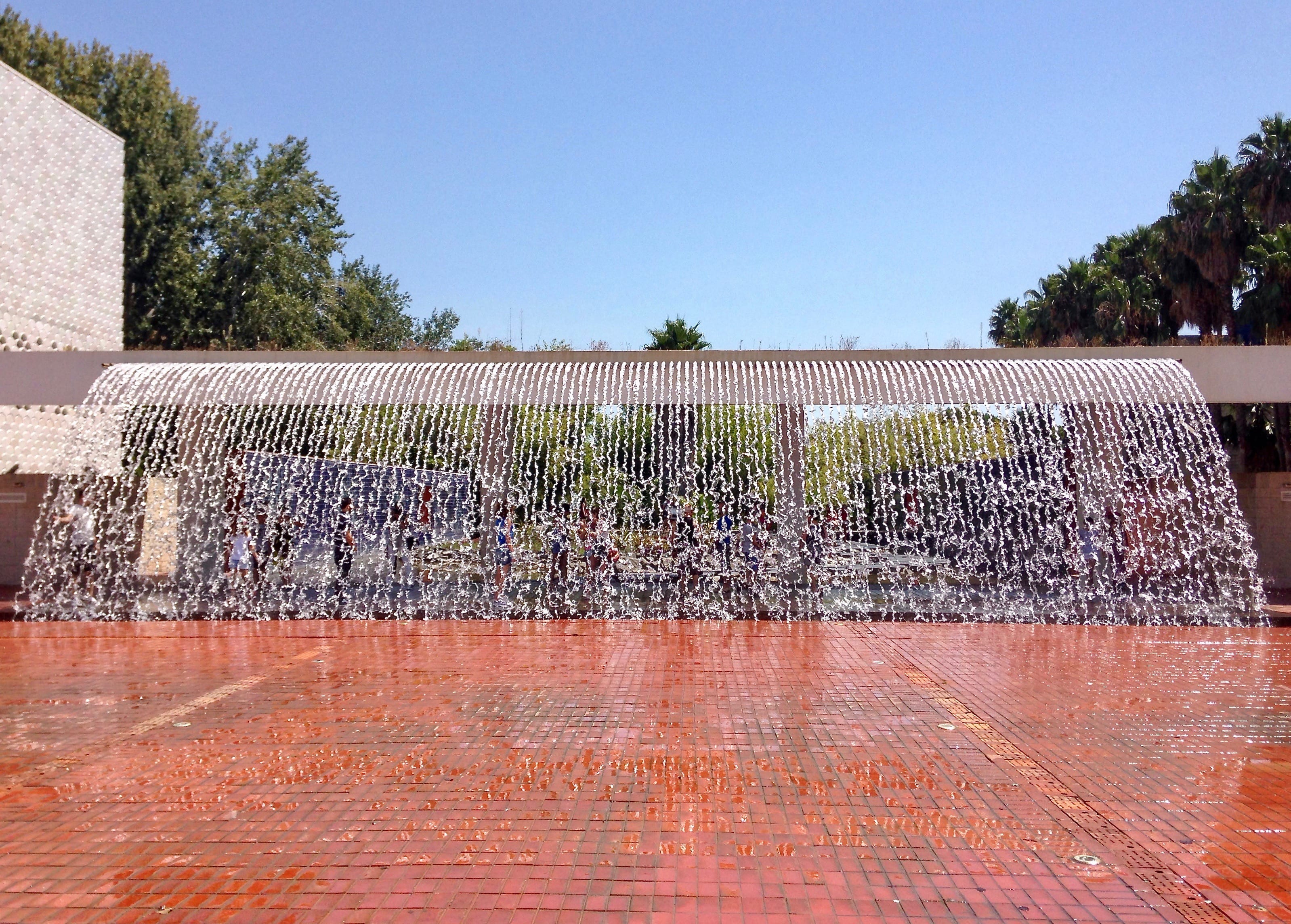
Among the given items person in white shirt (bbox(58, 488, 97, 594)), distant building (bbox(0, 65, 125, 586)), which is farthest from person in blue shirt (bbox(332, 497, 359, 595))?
distant building (bbox(0, 65, 125, 586))

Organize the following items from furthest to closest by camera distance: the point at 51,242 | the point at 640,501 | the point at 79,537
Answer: the point at 51,242, the point at 640,501, the point at 79,537

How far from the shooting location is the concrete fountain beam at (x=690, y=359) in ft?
41.7

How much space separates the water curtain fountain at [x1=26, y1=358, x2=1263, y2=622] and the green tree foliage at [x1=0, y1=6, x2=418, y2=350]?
55.7 ft

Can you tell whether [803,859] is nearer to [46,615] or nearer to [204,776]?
[204,776]

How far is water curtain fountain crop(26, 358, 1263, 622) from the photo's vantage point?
1248 centimetres

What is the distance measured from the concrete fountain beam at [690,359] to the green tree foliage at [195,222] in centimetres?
1726

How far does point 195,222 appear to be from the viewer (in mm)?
32125

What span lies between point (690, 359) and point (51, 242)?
12243 millimetres

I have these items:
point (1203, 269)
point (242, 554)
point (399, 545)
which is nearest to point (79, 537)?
point (242, 554)

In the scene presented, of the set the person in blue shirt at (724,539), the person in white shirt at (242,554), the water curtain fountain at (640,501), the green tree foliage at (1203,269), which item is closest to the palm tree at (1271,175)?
the green tree foliage at (1203,269)

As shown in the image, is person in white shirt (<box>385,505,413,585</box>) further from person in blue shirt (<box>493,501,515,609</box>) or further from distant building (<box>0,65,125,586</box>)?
distant building (<box>0,65,125,586</box>)

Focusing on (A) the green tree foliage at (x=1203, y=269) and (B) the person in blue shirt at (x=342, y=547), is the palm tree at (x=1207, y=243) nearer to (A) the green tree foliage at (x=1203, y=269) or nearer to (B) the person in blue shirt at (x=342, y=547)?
(A) the green tree foliage at (x=1203, y=269)

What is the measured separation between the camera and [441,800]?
482 cm

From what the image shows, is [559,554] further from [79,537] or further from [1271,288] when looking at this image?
[1271,288]
